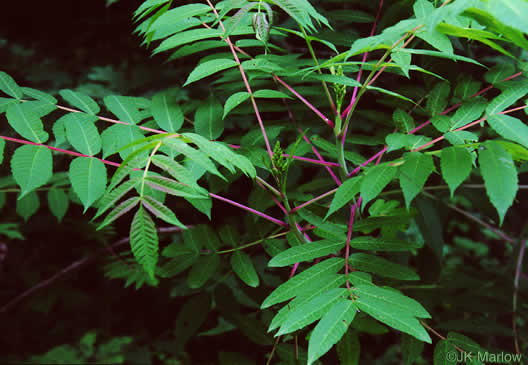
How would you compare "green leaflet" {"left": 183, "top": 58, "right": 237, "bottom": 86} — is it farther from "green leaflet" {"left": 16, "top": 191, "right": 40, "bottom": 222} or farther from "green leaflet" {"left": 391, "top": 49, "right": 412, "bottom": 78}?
"green leaflet" {"left": 16, "top": 191, "right": 40, "bottom": 222}

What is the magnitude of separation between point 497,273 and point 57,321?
9.76 feet

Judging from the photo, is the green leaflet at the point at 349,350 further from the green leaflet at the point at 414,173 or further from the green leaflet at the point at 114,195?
the green leaflet at the point at 114,195

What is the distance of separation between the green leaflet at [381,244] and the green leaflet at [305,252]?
5 centimetres

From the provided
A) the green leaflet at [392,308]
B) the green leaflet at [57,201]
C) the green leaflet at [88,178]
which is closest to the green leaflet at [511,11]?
the green leaflet at [392,308]

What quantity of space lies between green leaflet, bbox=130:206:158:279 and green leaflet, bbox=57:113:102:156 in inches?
14.9

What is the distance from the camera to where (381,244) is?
109 centimetres

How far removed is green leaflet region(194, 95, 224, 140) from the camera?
1.25 meters

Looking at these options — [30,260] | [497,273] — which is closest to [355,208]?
[497,273]

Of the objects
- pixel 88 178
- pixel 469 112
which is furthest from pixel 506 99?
pixel 88 178

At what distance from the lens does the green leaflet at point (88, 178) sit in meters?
0.96

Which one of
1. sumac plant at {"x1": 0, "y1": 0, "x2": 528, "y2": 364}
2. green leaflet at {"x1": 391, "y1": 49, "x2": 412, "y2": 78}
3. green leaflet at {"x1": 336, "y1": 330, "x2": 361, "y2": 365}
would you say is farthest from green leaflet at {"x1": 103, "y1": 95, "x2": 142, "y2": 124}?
green leaflet at {"x1": 336, "y1": 330, "x2": 361, "y2": 365}

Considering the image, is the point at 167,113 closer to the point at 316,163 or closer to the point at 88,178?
the point at 88,178

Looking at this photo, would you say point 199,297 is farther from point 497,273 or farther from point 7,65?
point 7,65

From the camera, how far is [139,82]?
2.88m
